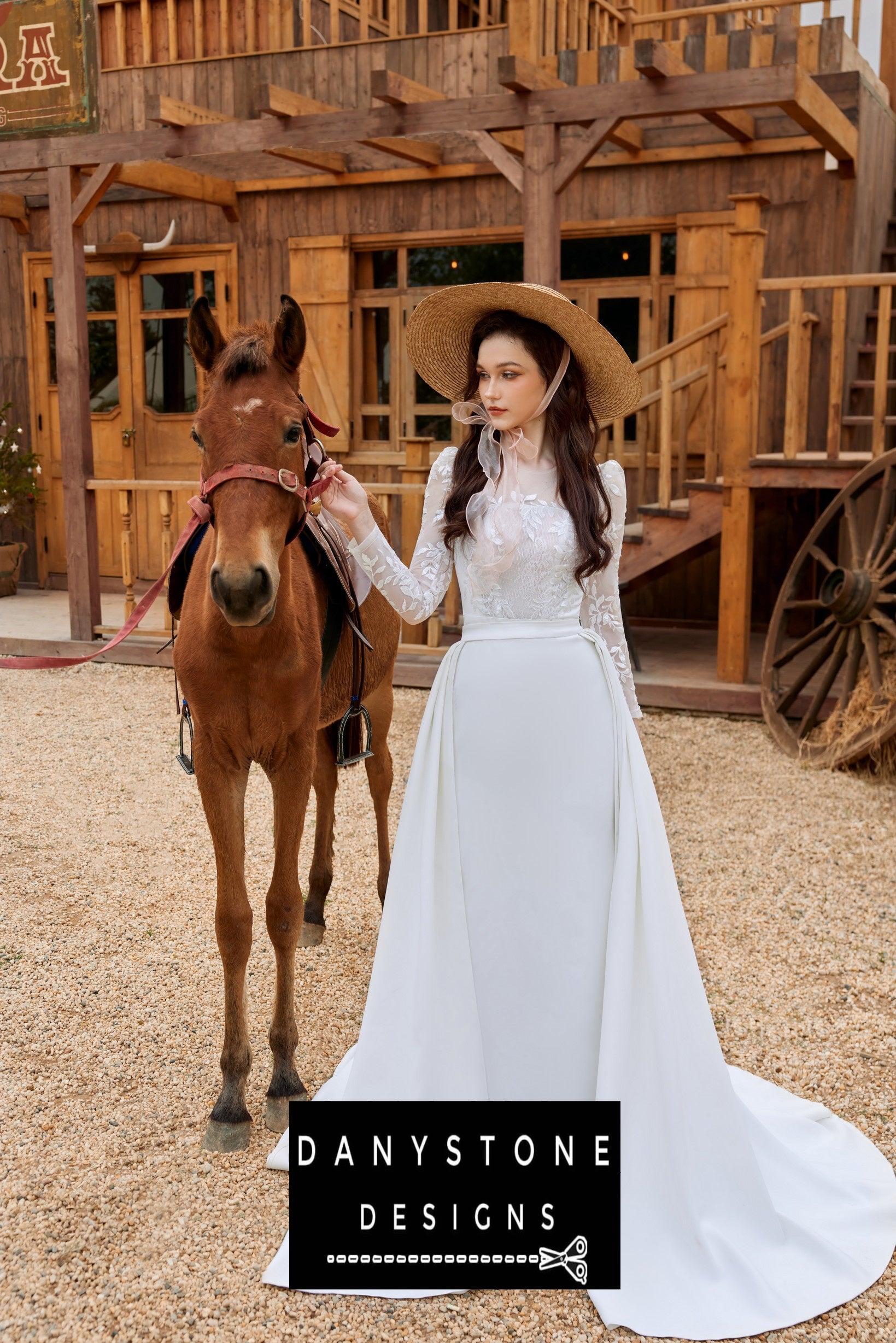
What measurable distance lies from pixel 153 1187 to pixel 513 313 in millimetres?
2091

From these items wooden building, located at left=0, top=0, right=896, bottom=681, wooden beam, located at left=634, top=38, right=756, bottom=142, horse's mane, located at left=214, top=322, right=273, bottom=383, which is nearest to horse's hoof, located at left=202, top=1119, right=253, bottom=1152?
horse's mane, located at left=214, top=322, right=273, bottom=383

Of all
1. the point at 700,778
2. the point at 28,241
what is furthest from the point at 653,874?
the point at 28,241

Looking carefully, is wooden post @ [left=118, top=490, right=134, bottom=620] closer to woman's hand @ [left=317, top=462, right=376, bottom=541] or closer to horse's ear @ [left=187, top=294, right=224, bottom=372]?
horse's ear @ [left=187, top=294, right=224, bottom=372]

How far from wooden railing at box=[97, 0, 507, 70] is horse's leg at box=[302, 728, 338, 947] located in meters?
7.37

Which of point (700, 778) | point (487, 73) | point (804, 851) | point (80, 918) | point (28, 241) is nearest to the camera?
point (80, 918)

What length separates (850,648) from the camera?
6160 mm

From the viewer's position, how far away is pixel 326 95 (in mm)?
9688

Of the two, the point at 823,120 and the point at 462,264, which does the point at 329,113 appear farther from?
the point at 823,120

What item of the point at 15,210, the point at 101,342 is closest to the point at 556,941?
the point at 101,342

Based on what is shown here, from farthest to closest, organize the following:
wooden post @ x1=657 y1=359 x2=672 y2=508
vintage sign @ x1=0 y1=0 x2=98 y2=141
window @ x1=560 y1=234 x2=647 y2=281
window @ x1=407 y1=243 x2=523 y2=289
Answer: window @ x1=407 y1=243 x2=523 y2=289 < window @ x1=560 y1=234 x2=647 y2=281 < vintage sign @ x1=0 y1=0 x2=98 y2=141 < wooden post @ x1=657 y1=359 x2=672 y2=508

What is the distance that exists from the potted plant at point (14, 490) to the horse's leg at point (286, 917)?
8.48 m

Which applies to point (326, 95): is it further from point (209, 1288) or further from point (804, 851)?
point (209, 1288)

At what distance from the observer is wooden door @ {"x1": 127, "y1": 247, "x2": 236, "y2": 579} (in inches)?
414

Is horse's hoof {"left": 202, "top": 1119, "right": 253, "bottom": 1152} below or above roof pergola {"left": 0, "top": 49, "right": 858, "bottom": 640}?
below
